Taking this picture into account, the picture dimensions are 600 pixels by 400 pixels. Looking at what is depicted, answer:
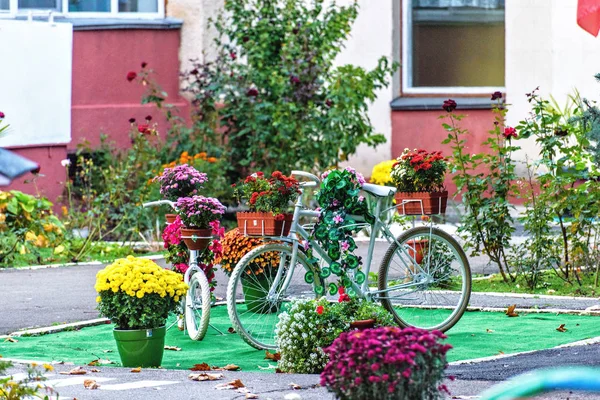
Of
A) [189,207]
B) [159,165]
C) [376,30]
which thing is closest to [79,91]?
[159,165]

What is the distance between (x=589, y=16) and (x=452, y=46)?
9.69ft

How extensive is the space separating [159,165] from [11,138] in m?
1.82

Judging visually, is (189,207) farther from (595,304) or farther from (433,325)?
Answer: (595,304)

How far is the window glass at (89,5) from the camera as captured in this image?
53.7ft

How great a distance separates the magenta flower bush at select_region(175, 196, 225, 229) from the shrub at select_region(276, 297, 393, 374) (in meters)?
1.26

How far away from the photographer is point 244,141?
51.3ft

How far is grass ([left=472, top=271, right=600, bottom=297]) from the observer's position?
9.80 meters

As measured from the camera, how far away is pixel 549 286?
1016cm

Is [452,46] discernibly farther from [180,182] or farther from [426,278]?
[426,278]

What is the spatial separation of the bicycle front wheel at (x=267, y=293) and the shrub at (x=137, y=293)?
1.65ft

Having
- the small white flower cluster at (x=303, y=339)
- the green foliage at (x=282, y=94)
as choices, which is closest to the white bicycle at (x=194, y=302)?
the small white flower cluster at (x=303, y=339)

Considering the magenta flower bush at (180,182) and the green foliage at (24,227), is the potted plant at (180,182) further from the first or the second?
the green foliage at (24,227)

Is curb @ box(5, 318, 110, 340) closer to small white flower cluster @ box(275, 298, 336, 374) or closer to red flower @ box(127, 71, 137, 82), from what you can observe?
small white flower cluster @ box(275, 298, 336, 374)

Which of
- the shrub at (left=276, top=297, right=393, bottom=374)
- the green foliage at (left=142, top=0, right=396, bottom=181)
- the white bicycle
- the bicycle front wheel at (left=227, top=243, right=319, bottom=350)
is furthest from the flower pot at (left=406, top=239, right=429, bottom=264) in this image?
the green foliage at (left=142, top=0, right=396, bottom=181)
